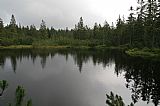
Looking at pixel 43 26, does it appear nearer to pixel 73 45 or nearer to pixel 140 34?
pixel 73 45

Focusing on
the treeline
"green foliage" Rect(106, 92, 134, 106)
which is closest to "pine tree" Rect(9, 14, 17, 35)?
the treeline

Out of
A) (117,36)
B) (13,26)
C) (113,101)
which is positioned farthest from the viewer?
(13,26)

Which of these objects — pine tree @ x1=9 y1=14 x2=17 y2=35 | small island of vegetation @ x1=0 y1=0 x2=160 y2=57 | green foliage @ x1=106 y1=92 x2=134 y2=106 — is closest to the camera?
green foliage @ x1=106 y1=92 x2=134 y2=106

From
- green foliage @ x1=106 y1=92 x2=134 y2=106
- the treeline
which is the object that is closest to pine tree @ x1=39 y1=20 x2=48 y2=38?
the treeline

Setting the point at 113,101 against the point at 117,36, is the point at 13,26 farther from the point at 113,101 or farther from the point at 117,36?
the point at 113,101

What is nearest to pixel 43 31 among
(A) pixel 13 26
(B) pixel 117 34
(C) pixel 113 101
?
(A) pixel 13 26

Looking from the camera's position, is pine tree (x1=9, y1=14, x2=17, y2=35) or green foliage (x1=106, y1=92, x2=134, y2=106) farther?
pine tree (x1=9, y1=14, x2=17, y2=35)

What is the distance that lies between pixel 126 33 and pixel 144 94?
68.6m

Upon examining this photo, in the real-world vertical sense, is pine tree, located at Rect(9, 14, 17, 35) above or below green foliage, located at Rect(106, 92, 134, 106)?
above

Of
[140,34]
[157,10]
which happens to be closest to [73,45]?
[140,34]

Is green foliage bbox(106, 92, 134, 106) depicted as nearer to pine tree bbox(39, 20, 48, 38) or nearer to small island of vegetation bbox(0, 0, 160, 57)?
small island of vegetation bbox(0, 0, 160, 57)

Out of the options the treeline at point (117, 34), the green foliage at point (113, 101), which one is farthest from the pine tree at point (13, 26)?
the green foliage at point (113, 101)

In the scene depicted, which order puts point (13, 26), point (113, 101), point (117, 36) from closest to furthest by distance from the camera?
point (113, 101) → point (117, 36) → point (13, 26)

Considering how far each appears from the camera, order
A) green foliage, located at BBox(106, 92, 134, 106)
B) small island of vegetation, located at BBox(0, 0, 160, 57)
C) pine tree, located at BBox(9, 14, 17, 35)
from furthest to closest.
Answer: pine tree, located at BBox(9, 14, 17, 35) → small island of vegetation, located at BBox(0, 0, 160, 57) → green foliage, located at BBox(106, 92, 134, 106)
